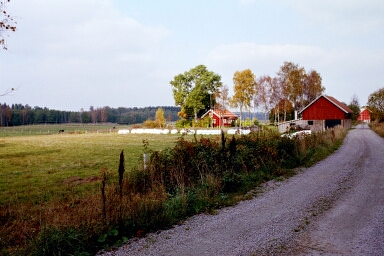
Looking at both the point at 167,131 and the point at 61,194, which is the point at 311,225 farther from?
the point at 167,131

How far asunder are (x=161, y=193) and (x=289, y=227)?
346cm

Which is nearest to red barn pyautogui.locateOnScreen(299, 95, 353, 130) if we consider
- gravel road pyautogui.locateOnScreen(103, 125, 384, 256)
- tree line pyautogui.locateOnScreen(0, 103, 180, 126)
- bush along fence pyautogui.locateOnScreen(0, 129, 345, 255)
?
bush along fence pyautogui.locateOnScreen(0, 129, 345, 255)

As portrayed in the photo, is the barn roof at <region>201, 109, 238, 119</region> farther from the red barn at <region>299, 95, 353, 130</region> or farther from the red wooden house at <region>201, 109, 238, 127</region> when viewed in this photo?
the red barn at <region>299, 95, 353, 130</region>

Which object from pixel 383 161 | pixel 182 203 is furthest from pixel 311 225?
pixel 383 161

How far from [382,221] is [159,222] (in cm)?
485

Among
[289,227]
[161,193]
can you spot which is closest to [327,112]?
[161,193]

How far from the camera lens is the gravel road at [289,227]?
5.39m

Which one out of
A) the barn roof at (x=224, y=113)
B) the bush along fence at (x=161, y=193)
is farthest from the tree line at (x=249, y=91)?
the bush along fence at (x=161, y=193)

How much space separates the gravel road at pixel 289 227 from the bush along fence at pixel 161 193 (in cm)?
49

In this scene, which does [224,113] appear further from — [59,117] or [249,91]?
[59,117]

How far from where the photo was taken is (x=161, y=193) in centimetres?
834

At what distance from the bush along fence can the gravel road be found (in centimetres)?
49

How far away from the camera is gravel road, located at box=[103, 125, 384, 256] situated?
5.39 meters

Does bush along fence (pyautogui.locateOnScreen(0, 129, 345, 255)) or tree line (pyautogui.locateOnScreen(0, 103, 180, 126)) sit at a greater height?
tree line (pyautogui.locateOnScreen(0, 103, 180, 126))
